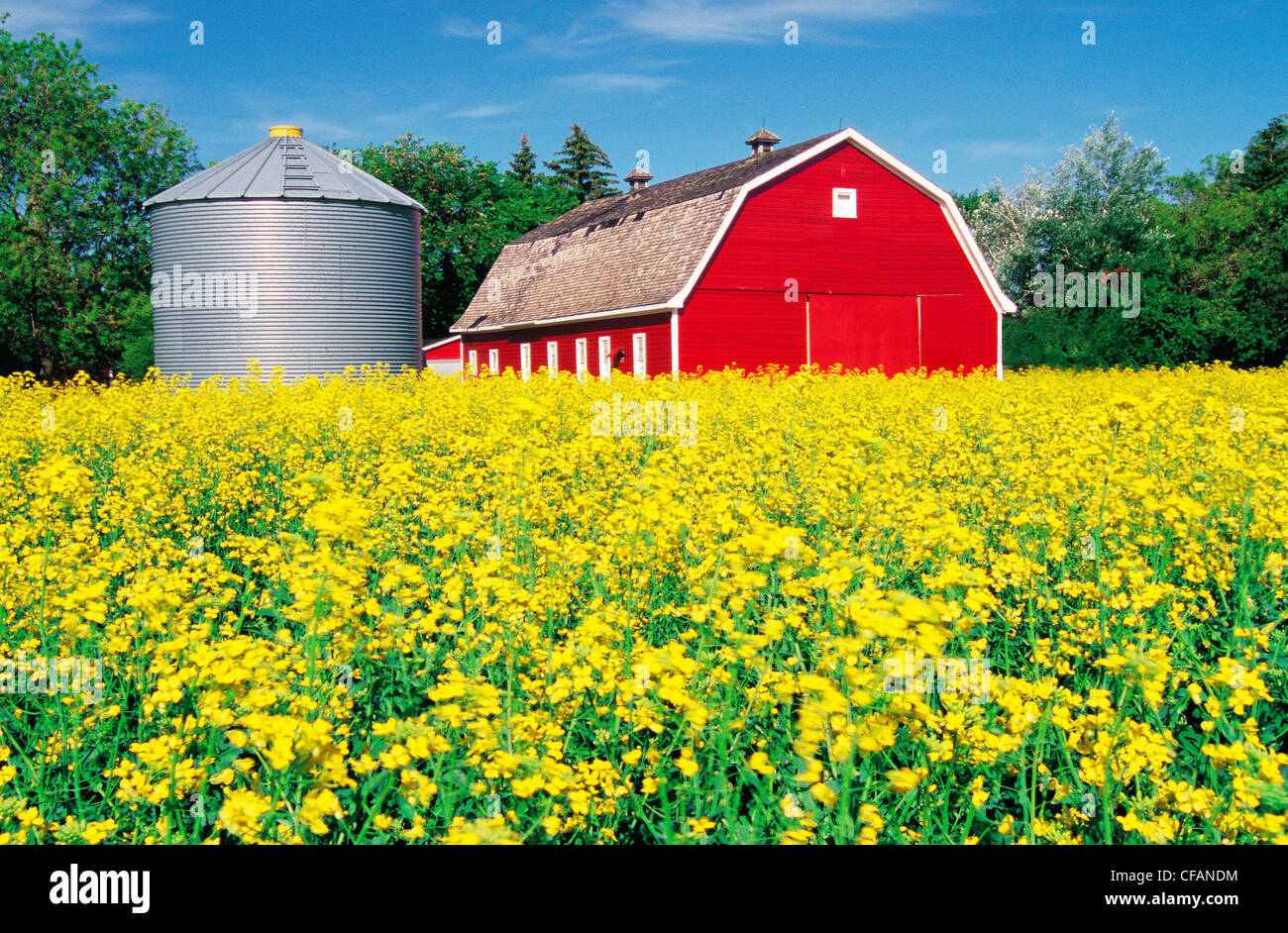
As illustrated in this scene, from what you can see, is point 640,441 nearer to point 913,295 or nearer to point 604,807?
point 604,807

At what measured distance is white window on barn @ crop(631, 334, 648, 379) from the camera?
22.8 meters

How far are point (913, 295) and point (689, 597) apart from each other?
21926 mm

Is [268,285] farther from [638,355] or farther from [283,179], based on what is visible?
[638,355]

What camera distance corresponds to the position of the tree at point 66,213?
41281 mm

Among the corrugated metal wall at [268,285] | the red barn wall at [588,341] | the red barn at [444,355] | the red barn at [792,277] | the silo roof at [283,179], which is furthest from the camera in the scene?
the red barn at [444,355]

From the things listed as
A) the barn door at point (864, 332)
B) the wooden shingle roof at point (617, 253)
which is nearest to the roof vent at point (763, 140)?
the wooden shingle roof at point (617, 253)

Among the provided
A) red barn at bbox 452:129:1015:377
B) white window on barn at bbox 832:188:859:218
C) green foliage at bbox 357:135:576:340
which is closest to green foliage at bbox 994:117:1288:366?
red barn at bbox 452:129:1015:377

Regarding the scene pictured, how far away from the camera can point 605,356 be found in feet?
79.3

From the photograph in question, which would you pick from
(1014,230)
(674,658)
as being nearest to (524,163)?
(1014,230)

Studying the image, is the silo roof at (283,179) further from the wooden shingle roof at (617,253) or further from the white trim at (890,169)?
the white trim at (890,169)

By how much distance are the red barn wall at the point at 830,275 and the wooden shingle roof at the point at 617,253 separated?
32.9 inches

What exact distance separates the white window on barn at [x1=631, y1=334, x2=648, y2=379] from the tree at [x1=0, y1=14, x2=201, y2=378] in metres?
28.3

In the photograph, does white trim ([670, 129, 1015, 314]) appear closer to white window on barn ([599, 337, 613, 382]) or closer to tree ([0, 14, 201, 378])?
white window on barn ([599, 337, 613, 382])

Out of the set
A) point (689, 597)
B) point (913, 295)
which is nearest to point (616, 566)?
point (689, 597)
